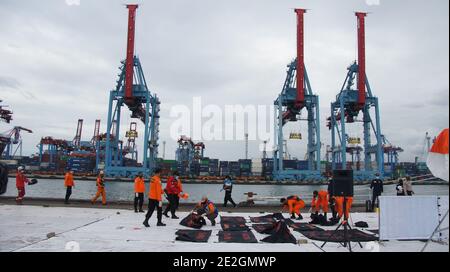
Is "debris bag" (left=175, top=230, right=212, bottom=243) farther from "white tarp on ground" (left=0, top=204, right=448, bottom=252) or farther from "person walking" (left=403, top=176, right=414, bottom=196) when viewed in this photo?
"person walking" (left=403, top=176, right=414, bottom=196)

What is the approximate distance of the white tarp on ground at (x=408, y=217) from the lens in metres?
6.03

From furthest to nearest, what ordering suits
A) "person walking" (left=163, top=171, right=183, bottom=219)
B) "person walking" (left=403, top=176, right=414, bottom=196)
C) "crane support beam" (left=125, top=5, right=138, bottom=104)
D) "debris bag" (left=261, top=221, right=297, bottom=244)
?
"crane support beam" (left=125, top=5, right=138, bottom=104)
"person walking" (left=403, top=176, right=414, bottom=196)
"person walking" (left=163, top=171, right=183, bottom=219)
"debris bag" (left=261, top=221, right=297, bottom=244)

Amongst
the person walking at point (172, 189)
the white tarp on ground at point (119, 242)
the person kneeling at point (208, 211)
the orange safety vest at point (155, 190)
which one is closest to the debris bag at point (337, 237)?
the white tarp on ground at point (119, 242)

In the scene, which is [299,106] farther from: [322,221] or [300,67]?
[322,221]

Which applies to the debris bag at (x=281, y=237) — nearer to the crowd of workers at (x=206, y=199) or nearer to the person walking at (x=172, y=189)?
the crowd of workers at (x=206, y=199)

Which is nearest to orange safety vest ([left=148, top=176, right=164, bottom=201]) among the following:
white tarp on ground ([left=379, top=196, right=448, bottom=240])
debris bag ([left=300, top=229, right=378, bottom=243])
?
debris bag ([left=300, top=229, right=378, bottom=243])

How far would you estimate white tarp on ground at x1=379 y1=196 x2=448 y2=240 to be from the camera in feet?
19.8

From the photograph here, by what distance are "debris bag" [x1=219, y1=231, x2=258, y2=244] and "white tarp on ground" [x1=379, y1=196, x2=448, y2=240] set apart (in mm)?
2514

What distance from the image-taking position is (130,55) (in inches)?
2195

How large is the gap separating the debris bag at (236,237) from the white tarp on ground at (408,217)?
2.51 meters

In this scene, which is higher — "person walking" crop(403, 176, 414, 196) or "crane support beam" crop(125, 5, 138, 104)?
"crane support beam" crop(125, 5, 138, 104)
